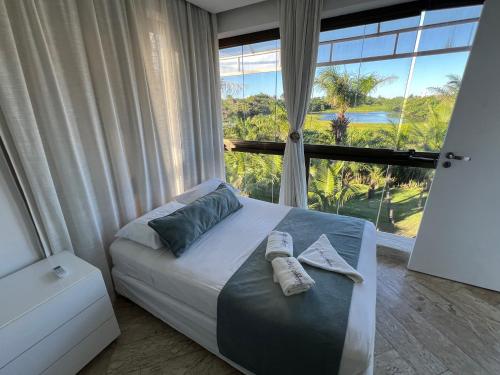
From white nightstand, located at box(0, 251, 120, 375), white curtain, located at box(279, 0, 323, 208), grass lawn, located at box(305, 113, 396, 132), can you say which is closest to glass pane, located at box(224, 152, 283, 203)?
white curtain, located at box(279, 0, 323, 208)

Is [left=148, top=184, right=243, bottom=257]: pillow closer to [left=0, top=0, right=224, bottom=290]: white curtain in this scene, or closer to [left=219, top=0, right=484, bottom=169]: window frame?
[left=0, top=0, right=224, bottom=290]: white curtain

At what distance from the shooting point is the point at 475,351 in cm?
137

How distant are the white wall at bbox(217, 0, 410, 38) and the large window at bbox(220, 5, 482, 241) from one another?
163 millimetres

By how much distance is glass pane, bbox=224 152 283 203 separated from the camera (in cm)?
286

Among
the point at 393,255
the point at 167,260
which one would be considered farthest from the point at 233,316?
the point at 393,255

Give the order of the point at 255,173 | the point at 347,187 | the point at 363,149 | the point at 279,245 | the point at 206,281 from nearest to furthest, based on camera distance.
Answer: the point at 206,281 < the point at 279,245 < the point at 363,149 < the point at 347,187 < the point at 255,173

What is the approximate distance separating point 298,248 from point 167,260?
856 millimetres

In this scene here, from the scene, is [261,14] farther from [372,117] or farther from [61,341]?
[61,341]

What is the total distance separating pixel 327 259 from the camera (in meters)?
1.34

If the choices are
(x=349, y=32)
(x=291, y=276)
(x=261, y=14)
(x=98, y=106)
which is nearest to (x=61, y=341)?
(x=291, y=276)

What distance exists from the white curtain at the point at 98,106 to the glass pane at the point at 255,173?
0.80m

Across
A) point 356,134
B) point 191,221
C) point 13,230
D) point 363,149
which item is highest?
point 356,134

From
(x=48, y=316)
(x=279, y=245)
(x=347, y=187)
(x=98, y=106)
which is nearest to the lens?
(x=48, y=316)

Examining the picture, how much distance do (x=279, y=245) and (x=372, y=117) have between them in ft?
5.29
